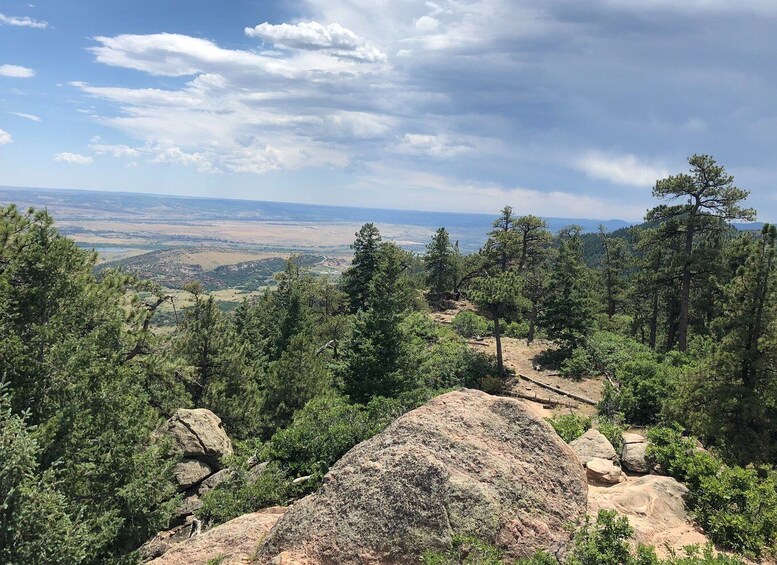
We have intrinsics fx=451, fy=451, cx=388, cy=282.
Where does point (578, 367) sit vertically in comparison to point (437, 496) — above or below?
below

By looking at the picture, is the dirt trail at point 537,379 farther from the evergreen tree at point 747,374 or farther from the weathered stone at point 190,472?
the weathered stone at point 190,472

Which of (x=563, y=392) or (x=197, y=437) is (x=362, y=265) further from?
(x=197, y=437)

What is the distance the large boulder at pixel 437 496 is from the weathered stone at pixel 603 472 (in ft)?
7.13

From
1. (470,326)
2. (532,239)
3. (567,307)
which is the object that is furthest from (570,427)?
(470,326)

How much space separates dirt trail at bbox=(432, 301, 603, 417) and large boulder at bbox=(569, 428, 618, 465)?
6.21 m

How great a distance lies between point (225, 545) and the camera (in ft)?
21.8

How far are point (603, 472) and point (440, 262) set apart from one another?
36524 mm

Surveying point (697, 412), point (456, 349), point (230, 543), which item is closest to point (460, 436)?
point (230, 543)

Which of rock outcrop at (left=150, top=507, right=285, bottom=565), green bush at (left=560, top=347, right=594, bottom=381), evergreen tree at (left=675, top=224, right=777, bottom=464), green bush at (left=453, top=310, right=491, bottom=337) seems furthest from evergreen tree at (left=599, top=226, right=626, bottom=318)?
rock outcrop at (left=150, top=507, right=285, bottom=565)

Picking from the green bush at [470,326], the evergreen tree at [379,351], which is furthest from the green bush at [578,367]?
the evergreen tree at [379,351]

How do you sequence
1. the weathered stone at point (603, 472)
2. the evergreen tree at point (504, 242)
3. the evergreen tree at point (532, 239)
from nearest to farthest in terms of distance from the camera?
1. the weathered stone at point (603, 472)
2. the evergreen tree at point (532, 239)
3. the evergreen tree at point (504, 242)

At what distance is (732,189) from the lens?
839 inches

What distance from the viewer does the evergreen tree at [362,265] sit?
36.7 meters

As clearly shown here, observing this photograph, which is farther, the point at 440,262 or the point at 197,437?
the point at 440,262
